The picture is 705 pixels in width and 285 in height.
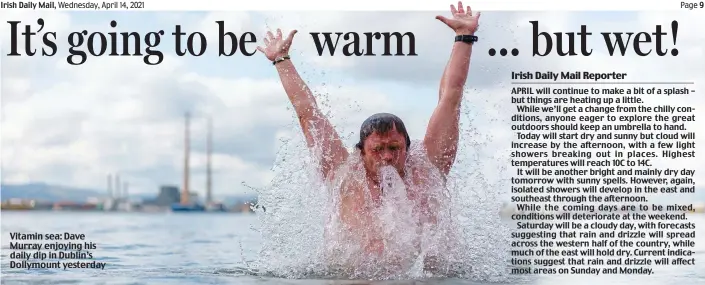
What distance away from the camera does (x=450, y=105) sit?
6.84 meters

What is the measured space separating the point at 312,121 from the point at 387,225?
95 cm

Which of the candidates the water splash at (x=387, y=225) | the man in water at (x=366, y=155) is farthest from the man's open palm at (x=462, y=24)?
the water splash at (x=387, y=225)

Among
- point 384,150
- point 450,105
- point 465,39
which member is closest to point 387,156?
point 384,150

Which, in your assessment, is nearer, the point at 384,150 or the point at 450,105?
the point at 384,150

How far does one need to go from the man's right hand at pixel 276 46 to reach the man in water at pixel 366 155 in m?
0.06

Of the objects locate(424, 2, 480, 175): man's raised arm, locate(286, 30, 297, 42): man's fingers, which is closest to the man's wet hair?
locate(424, 2, 480, 175): man's raised arm

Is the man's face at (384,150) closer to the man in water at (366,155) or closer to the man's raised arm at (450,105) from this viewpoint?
the man in water at (366,155)

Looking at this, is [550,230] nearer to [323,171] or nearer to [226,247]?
[323,171]

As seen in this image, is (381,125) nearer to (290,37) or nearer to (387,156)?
(387,156)

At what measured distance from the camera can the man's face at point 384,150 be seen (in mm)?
6523

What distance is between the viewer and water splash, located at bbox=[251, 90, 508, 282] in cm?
684

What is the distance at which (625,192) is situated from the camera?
802cm

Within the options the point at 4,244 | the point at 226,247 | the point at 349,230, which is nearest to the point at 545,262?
the point at 349,230

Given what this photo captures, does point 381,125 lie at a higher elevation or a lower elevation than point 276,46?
lower
